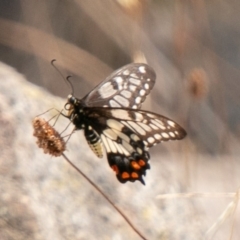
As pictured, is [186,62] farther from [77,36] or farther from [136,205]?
[136,205]

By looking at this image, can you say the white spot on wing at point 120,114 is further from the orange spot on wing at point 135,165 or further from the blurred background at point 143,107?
the blurred background at point 143,107

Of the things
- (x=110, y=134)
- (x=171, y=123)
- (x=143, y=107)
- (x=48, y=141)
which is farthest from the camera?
(x=143, y=107)

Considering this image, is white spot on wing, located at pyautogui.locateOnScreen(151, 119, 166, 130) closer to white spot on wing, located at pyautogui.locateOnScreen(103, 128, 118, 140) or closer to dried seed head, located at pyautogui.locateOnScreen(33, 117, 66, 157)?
white spot on wing, located at pyautogui.locateOnScreen(103, 128, 118, 140)

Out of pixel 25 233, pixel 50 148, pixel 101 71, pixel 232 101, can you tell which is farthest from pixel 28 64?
pixel 50 148

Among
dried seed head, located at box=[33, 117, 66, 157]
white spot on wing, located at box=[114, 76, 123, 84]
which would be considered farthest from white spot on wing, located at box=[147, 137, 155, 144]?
dried seed head, located at box=[33, 117, 66, 157]

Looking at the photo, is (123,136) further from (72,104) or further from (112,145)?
(72,104)

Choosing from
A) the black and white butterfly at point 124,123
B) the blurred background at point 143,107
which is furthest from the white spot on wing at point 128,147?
the blurred background at point 143,107

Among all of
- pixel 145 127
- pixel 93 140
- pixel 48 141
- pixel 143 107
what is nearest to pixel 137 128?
pixel 145 127
